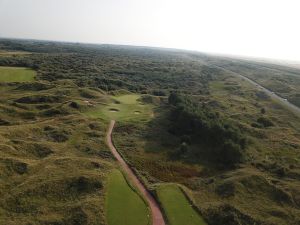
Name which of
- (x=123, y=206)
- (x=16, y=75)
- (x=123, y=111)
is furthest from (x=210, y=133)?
(x=16, y=75)

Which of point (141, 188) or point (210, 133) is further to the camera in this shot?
point (210, 133)

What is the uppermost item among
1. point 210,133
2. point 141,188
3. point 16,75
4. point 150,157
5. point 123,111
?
point 210,133

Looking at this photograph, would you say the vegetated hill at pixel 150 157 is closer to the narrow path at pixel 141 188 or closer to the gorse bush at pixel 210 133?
the gorse bush at pixel 210 133

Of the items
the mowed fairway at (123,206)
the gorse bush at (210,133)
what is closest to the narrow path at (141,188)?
the mowed fairway at (123,206)

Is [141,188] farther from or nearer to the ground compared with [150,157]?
farther from the ground

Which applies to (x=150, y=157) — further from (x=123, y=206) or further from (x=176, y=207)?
(x=123, y=206)

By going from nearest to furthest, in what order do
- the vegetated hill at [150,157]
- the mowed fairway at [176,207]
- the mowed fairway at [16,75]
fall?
the mowed fairway at [176,207] → the vegetated hill at [150,157] → the mowed fairway at [16,75]

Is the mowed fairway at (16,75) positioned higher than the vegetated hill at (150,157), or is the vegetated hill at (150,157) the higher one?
the vegetated hill at (150,157)
